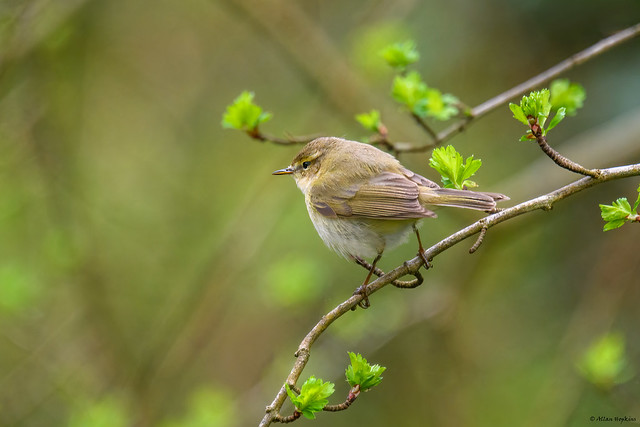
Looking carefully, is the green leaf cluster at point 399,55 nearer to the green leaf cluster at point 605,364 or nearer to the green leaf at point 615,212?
the green leaf at point 615,212

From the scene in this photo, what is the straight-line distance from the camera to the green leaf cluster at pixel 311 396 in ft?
7.48

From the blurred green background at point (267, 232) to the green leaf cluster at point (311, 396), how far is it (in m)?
2.39

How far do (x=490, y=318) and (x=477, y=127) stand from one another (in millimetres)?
2078

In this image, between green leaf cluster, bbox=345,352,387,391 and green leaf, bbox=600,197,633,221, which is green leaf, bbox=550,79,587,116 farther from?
green leaf cluster, bbox=345,352,387,391

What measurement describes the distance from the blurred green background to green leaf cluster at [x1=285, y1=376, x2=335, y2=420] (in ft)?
7.83

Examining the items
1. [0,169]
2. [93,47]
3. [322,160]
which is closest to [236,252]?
[322,160]

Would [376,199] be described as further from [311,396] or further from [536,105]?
[311,396]

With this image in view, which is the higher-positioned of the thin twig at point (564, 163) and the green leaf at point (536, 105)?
the green leaf at point (536, 105)

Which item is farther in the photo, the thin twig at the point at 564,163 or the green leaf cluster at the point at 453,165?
the green leaf cluster at the point at 453,165

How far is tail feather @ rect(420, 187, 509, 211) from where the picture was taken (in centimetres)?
273

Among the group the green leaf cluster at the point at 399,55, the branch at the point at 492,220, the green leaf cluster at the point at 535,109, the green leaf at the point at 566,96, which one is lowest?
the branch at the point at 492,220

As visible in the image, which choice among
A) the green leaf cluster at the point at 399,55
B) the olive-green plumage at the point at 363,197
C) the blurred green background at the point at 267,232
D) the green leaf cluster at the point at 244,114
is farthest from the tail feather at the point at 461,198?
the blurred green background at the point at 267,232

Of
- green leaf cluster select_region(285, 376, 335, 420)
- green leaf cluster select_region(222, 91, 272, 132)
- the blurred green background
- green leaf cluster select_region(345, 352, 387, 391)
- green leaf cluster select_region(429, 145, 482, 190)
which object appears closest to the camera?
green leaf cluster select_region(285, 376, 335, 420)

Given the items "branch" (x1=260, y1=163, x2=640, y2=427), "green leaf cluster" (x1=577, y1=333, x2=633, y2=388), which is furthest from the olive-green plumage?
"green leaf cluster" (x1=577, y1=333, x2=633, y2=388)
